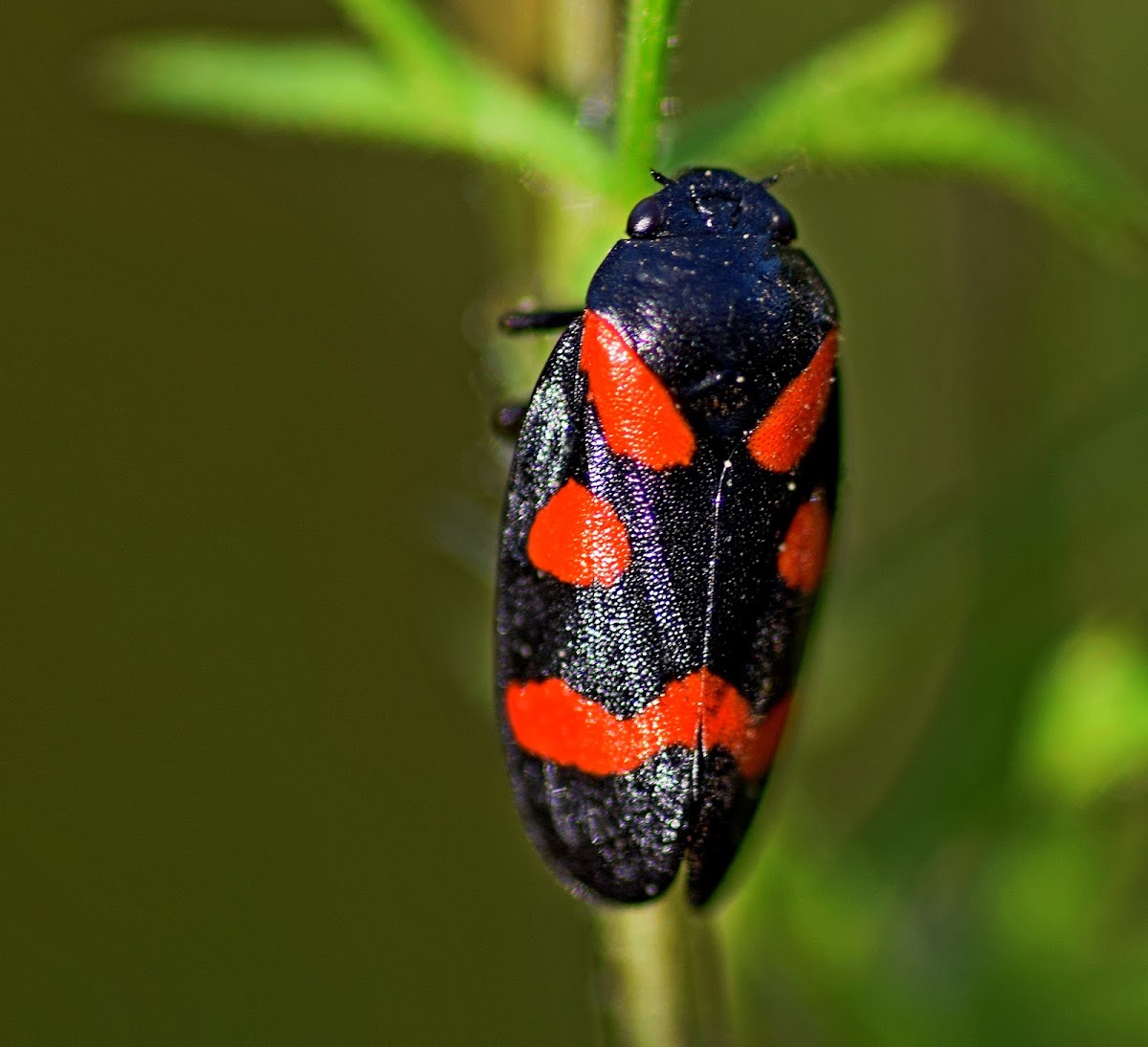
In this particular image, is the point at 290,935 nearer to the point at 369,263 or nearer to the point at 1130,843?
the point at 369,263

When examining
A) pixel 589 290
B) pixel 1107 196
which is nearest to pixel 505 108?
pixel 589 290

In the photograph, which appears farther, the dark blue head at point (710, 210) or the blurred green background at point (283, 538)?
the blurred green background at point (283, 538)

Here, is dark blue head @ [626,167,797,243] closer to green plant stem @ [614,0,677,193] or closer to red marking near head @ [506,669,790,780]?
green plant stem @ [614,0,677,193]

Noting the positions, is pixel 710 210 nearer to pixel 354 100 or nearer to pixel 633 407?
pixel 633 407

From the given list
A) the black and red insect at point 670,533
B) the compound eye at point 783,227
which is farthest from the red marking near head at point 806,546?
the compound eye at point 783,227

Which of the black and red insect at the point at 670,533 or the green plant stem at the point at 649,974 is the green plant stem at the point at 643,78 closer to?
the black and red insect at the point at 670,533
